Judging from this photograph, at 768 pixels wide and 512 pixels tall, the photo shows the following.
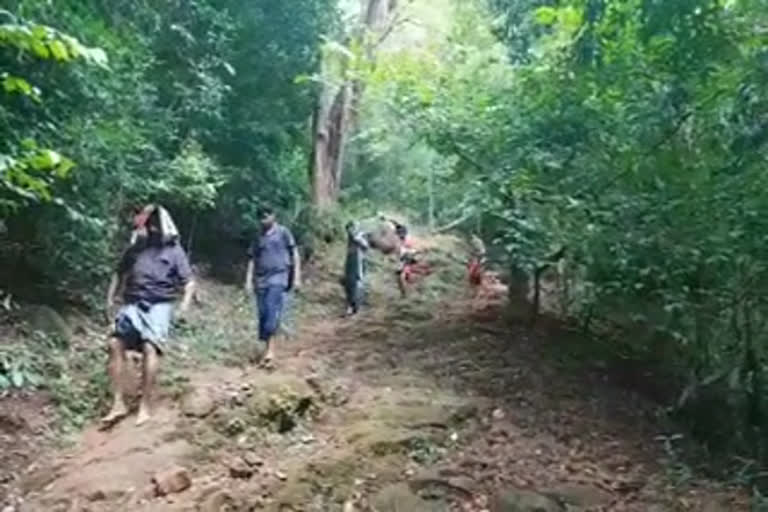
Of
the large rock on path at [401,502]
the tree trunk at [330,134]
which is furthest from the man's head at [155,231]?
the tree trunk at [330,134]

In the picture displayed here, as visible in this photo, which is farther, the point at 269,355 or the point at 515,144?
the point at 515,144

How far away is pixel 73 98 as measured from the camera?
10.1 meters

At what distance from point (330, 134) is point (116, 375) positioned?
11893mm

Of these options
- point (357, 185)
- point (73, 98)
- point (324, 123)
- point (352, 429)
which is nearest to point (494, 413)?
point (352, 429)

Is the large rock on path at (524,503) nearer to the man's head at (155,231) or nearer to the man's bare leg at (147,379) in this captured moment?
the man's bare leg at (147,379)

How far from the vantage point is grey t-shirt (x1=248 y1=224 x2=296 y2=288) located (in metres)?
9.58

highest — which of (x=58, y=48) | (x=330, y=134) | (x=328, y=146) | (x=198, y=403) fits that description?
(x=330, y=134)

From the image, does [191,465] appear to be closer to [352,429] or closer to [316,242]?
[352,429]

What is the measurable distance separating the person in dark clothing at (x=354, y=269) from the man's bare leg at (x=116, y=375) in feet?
Result: 21.9

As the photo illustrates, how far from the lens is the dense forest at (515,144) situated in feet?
25.1

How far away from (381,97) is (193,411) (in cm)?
509

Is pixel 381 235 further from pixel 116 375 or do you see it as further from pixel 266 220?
pixel 116 375

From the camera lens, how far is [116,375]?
7.91m

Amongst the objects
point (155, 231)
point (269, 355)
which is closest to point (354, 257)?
point (269, 355)
